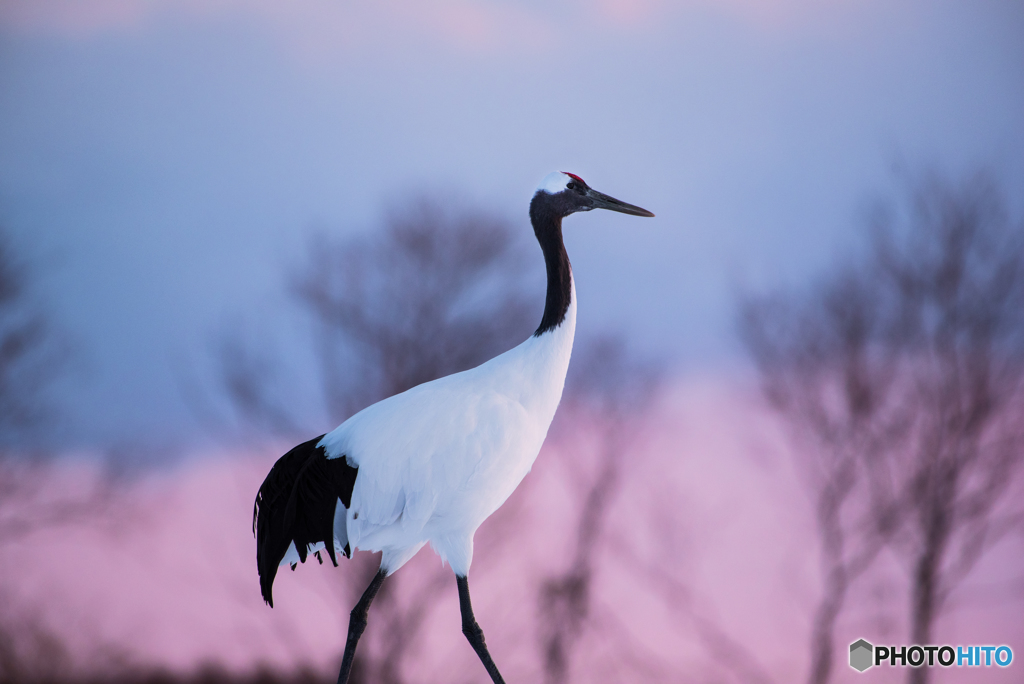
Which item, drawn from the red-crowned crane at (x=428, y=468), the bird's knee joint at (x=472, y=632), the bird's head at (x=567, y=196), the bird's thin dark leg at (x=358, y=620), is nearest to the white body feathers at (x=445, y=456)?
the red-crowned crane at (x=428, y=468)

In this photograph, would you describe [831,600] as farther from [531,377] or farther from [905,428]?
[531,377]

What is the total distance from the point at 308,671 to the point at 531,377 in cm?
439

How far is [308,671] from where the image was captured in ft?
23.5

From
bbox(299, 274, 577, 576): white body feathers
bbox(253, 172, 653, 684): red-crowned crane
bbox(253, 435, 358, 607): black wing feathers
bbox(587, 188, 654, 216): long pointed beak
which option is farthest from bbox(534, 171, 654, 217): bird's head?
bbox(253, 435, 358, 607): black wing feathers

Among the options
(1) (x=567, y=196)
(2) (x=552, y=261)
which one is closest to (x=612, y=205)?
(1) (x=567, y=196)

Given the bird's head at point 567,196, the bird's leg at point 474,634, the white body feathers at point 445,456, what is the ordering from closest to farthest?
the white body feathers at point 445,456, the bird's leg at point 474,634, the bird's head at point 567,196

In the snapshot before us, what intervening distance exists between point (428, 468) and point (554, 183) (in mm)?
1485

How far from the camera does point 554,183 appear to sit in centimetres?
423

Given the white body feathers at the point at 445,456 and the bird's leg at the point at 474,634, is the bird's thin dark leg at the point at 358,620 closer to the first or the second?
the white body feathers at the point at 445,456

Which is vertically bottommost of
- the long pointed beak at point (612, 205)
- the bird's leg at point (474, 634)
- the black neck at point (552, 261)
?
the bird's leg at point (474, 634)

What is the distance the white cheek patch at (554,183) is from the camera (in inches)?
166

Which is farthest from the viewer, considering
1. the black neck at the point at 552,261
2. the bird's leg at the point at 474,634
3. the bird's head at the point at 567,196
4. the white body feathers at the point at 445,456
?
the bird's head at the point at 567,196

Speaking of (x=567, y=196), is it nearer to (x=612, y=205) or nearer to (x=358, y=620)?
(x=612, y=205)

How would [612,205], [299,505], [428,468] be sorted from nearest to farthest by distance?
[428,468] → [299,505] → [612,205]
